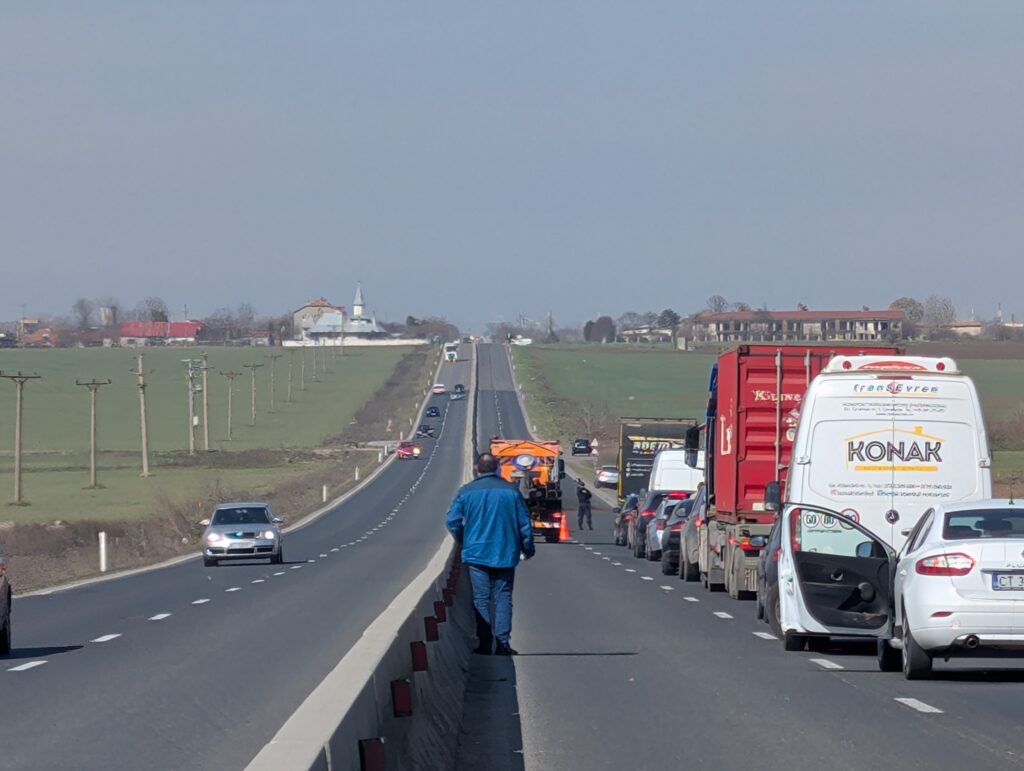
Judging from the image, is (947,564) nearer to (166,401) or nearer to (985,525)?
(985,525)

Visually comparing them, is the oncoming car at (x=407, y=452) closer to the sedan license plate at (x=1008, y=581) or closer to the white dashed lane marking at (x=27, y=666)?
the white dashed lane marking at (x=27, y=666)

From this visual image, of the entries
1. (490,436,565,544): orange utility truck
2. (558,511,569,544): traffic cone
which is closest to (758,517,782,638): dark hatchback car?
(490,436,565,544): orange utility truck

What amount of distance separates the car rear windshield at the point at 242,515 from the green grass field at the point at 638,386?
137ft

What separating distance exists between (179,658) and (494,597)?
3.51 metres

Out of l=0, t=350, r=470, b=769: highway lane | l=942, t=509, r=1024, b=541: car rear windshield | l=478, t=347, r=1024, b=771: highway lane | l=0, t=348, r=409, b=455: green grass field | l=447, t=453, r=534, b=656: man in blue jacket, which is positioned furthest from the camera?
l=0, t=348, r=409, b=455: green grass field

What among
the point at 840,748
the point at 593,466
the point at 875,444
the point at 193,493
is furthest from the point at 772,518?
the point at 593,466

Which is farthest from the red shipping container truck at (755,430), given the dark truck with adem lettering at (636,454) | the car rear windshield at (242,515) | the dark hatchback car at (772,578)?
the dark truck with adem lettering at (636,454)

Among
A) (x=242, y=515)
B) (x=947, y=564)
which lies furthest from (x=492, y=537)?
(x=242, y=515)

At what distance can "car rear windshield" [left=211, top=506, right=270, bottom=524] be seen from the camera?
3962 cm

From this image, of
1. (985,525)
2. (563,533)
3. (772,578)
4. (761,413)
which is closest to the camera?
(985,525)

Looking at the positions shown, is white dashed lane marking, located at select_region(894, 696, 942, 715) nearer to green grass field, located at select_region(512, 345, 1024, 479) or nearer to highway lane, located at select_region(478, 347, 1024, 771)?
highway lane, located at select_region(478, 347, 1024, 771)

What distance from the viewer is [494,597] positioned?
623 inches

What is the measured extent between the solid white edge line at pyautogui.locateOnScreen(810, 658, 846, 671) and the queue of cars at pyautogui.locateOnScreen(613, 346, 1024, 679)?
0.94 feet

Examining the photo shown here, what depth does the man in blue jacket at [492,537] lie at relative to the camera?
15.6m
